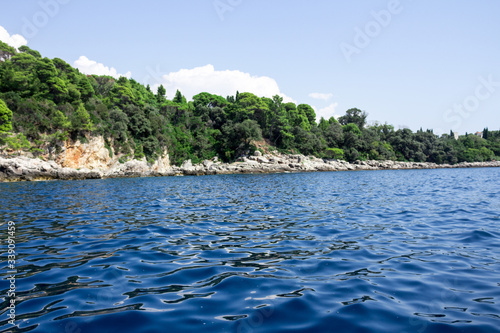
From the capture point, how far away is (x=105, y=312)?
3.51 metres

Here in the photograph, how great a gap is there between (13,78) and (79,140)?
45.1 ft

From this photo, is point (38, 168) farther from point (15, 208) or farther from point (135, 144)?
point (15, 208)

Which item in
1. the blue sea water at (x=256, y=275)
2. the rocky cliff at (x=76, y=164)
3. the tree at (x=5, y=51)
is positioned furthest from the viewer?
the tree at (x=5, y=51)

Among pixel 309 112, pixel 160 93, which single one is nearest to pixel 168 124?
pixel 160 93

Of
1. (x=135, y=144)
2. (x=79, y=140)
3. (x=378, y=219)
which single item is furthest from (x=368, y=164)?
(x=378, y=219)

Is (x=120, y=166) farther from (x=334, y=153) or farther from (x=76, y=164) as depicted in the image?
(x=334, y=153)

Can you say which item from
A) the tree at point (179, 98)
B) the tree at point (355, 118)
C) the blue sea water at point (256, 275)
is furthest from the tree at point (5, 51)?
the tree at point (355, 118)

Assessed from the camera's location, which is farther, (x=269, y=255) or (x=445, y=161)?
(x=445, y=161)

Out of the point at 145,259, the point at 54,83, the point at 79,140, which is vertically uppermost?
the point at 54,83

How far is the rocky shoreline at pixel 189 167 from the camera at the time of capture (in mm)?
35406

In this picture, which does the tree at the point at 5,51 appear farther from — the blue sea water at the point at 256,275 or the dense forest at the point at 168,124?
the blue sea water at the point at 256,275

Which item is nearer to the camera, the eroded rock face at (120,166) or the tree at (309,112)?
the eroded rock face at (120,166)

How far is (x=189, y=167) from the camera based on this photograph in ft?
198

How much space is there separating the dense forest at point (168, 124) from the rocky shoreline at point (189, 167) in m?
2.99
